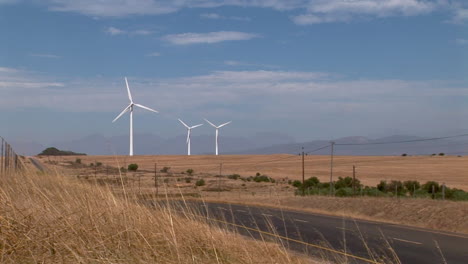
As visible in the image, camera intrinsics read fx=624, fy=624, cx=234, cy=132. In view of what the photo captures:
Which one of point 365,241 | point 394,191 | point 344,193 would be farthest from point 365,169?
point 365,241

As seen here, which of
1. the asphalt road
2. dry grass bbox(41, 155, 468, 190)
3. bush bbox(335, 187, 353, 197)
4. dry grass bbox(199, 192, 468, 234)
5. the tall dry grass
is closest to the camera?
the tall dry grass

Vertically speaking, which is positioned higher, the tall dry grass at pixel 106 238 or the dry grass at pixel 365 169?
the tall dry grass at pixel 106 238

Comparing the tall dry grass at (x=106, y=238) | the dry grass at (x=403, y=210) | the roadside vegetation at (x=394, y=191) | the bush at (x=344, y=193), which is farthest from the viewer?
the bush at (x=344, y=193)

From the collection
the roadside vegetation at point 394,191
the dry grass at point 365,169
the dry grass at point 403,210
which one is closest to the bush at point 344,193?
the roadside vegetation at point 394,191

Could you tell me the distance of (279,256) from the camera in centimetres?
695

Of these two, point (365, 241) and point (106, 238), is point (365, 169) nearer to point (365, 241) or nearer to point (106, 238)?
point (365, 241)

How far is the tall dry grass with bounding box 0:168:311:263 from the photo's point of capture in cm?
666

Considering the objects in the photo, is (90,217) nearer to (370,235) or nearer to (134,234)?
(134,234)

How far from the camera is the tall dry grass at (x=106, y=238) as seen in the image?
262 inches

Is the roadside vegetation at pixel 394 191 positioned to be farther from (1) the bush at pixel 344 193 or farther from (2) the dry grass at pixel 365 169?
(2) the dry grass at pixel 365 169

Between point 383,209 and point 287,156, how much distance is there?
4921 inches

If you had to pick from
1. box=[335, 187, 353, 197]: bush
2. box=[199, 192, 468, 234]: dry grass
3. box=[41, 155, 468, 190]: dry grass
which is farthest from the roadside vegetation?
box=[41, 155, 468, 190]: dry grass

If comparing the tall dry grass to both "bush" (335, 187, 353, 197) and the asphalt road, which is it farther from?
"bush" (335, 187, 353, 197)

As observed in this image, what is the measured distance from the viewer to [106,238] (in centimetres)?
709
